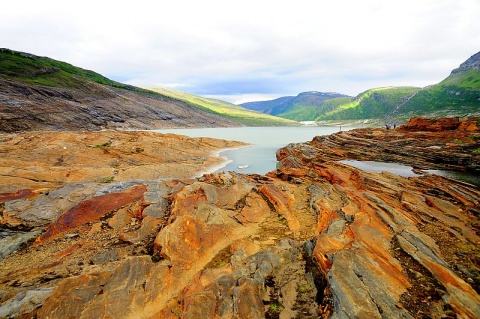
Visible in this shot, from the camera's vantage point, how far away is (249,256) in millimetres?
12211

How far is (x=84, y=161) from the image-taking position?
146 ft

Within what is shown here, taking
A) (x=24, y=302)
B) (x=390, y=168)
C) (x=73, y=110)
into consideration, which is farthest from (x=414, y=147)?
(x=73, y=110)

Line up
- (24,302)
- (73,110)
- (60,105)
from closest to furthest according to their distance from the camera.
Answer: (24,302)
(60,105)
(73,110)

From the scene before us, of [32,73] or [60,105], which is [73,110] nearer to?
[60,105]

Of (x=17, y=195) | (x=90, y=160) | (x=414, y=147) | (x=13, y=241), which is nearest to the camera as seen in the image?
(x=13, y=241)

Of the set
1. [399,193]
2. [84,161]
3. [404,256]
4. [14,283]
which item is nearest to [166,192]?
[14,283]

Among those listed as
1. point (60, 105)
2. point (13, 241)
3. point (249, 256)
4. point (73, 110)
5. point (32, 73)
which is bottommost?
point (13, 241)

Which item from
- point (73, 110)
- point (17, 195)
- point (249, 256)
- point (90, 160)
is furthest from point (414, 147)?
point (73, 110)

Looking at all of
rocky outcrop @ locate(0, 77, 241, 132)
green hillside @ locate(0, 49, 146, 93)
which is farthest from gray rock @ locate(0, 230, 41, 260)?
green hillside @ locate(0, 49, 146, 93)

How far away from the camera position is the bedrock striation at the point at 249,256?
9336 mm

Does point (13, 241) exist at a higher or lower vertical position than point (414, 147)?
lower

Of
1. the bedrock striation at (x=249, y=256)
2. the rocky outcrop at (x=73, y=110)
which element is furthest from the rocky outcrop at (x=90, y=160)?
the rocky outcrop at (x=73, y=110)

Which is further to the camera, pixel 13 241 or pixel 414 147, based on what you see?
pixel 414 147

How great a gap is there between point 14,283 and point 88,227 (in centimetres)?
562
